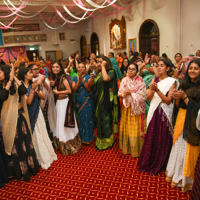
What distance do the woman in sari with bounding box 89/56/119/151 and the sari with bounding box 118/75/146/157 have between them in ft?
1.06

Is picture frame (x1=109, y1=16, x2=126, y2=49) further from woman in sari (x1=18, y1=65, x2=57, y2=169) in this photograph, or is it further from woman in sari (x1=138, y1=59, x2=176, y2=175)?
woman in sari (x1=138, y1=59, x2=176, y2=175)

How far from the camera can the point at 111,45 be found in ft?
38.6

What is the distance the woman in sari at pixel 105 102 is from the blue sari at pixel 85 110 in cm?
18

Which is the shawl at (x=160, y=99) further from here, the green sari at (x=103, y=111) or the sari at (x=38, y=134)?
the sari at (x=38, y=134)

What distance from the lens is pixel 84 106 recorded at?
12.5 feet

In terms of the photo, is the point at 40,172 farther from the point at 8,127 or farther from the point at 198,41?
the point at 198,41


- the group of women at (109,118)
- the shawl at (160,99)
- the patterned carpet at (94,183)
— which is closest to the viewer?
the group of women at (109,118)

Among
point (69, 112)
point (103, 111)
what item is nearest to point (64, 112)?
point (69, 112)

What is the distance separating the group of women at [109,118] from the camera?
237cm

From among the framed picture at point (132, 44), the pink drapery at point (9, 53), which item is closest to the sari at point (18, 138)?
the framed picture at point (132, 44)

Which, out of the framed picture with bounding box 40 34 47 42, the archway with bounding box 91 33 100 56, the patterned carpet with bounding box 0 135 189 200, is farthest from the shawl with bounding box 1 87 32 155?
the framed picture with bounding box 40 34 47 42

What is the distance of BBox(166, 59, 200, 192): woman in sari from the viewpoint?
2209mm

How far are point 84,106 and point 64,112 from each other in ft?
1.46

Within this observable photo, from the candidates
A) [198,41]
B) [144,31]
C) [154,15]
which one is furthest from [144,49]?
[198,41]
